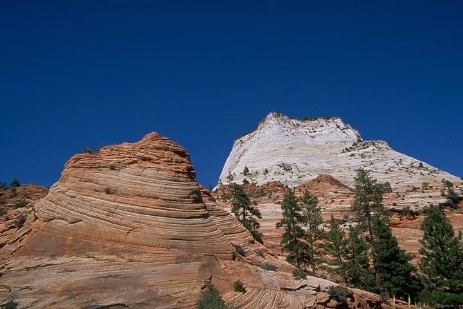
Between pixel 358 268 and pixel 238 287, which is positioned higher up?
pixel 358 268

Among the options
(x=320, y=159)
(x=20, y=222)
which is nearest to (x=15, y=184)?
(x=20, y=222)

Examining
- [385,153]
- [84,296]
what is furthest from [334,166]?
[84,296]

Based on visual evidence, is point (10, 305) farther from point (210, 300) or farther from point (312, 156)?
point (312, 156)

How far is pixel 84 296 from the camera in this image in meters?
19.4

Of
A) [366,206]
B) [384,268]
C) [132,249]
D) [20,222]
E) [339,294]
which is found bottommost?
[339,294]

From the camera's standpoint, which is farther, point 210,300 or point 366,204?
point 366,204

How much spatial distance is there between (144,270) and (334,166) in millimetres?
91852

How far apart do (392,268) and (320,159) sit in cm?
7727

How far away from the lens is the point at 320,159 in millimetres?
114938

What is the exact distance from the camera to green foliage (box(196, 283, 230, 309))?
19.2 meters

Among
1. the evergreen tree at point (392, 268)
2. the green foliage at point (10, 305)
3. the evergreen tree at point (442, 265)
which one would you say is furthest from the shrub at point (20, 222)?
the evergreen tree at point (442, 265)

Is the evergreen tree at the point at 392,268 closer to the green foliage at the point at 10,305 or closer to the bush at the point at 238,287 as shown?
the bush at the point at 238,287

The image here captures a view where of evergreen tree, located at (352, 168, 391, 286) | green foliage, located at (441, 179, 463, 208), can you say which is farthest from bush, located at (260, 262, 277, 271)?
green foliage, located at (441, 179, 463, 208)

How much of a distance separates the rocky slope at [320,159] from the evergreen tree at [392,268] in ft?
86.4
